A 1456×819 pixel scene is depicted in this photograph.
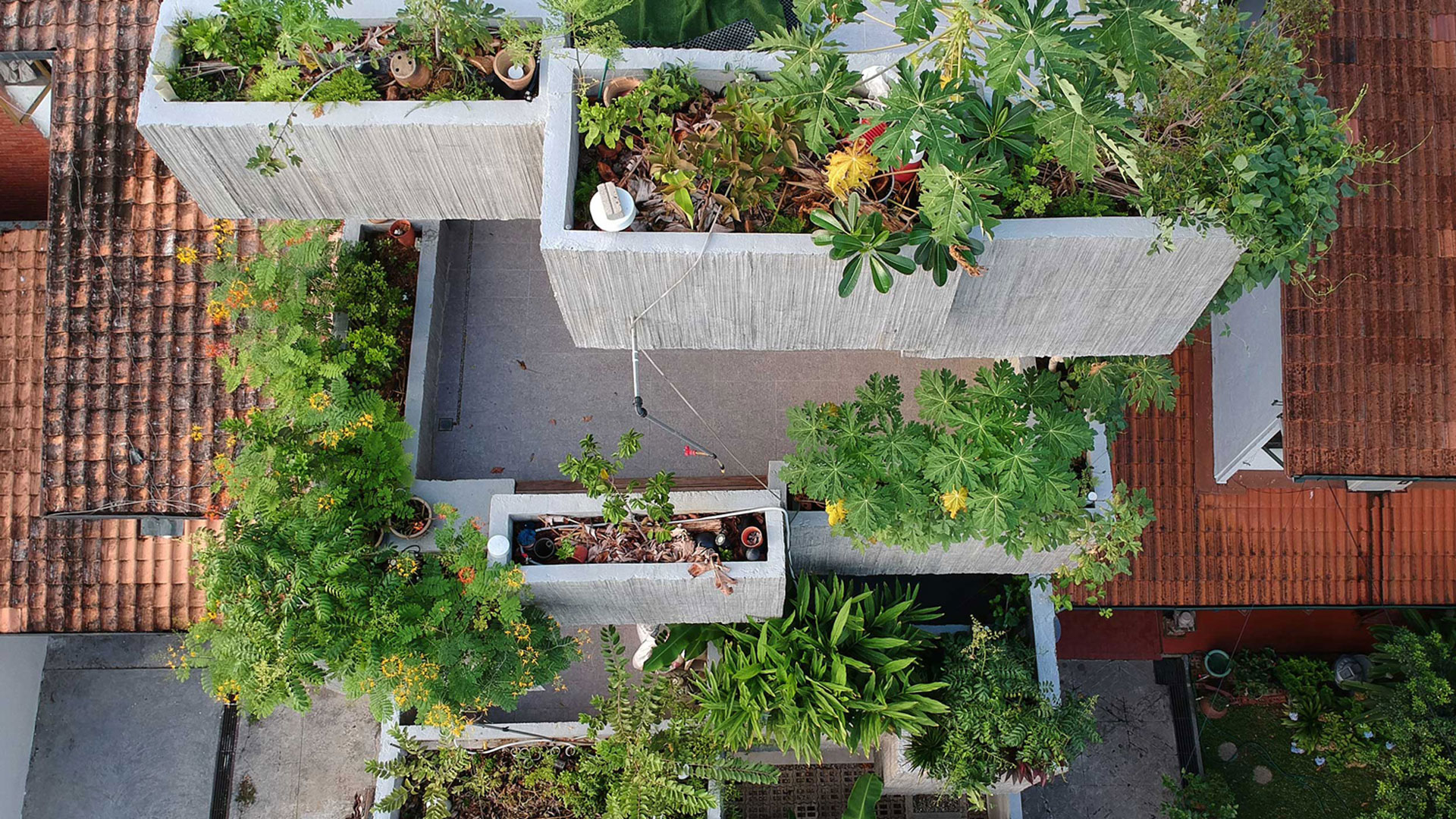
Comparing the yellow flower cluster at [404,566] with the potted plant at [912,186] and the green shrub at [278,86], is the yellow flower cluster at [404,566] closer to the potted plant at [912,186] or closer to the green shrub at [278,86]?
the potted plant at [912,186]

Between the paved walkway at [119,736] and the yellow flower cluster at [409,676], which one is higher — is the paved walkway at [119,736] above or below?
below

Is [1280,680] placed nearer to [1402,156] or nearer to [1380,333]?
[1380,333]

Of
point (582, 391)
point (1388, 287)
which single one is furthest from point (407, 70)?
point (1388, 287)

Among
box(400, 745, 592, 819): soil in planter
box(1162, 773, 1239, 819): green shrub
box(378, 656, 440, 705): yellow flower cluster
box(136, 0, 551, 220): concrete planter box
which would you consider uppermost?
box(136, 0, 551, 220): concrete planter box

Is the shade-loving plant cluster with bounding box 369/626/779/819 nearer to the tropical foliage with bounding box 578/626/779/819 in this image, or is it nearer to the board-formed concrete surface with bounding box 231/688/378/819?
the tropical foliage with bounding box 578/626/779/819

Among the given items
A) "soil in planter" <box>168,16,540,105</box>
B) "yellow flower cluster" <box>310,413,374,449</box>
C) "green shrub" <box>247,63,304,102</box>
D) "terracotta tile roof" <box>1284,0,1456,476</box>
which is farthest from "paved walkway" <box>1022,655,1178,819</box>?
"green shrub" <box>247,63,304,102</box>

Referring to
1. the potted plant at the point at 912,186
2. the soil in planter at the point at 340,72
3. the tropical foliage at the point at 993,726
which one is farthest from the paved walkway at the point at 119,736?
the tropical foliage at the point at 993,726
